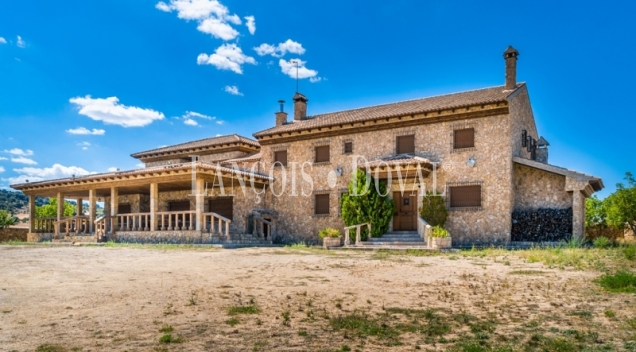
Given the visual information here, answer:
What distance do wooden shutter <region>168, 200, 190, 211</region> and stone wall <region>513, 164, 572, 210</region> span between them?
17238 millimetres

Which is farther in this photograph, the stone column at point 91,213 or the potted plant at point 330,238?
the stone column at point 91,213

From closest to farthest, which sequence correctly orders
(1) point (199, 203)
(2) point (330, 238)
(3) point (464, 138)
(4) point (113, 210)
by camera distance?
(2) point (330, 238) < (3) point (464, 138) < (1) point (199, 203) < (4) point (113, 210)

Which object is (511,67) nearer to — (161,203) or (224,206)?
(224,206)

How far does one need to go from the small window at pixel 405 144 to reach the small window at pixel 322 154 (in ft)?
11.9

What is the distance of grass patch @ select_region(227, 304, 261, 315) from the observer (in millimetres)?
5774

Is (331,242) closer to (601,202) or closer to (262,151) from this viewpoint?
(262,151)

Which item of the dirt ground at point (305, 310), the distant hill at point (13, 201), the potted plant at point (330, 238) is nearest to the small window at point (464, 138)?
the potted plant at point (330, 238)

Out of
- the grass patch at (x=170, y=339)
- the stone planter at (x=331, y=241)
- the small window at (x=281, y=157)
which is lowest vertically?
the stone planter at (x=331, y=241)

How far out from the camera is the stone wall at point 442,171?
18141 mm

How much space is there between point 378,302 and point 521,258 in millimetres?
7744

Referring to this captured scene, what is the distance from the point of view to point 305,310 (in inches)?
233

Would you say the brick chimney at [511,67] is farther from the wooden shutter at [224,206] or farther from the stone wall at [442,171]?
the wooden shutter at [224,206]

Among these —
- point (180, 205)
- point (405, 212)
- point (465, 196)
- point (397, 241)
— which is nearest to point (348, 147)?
point (405, 212)

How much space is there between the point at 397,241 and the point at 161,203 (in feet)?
50.1
